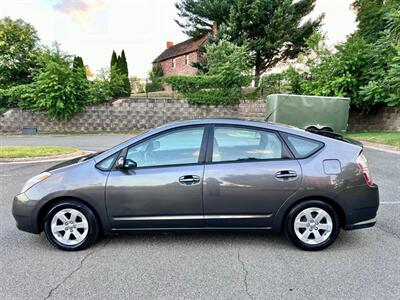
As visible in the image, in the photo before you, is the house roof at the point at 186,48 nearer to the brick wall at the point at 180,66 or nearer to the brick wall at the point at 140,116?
the brick wall at the point at 180,66

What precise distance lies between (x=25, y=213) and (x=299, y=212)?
328cm

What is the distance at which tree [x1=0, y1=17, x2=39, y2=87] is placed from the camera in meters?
24.0

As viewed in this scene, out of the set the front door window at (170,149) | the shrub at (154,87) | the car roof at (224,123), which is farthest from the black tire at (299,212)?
the shrub at (154,87)

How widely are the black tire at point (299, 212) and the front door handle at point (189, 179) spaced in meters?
1.18

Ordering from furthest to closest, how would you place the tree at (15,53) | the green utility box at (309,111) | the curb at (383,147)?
the tree at (15,53) → the green utility box at (309,111) → the curb at (383,147)

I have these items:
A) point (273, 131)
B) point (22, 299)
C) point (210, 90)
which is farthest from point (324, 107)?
point (22, 299)

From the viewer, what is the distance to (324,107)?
15414mm

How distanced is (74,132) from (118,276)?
19.7 meters

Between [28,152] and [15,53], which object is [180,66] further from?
[28,152]

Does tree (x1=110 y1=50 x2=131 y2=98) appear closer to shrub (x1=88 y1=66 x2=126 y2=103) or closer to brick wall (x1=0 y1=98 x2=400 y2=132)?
shrub (x1=88 y1=66 x2=126 y2=103)

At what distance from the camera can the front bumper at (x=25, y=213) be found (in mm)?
3557

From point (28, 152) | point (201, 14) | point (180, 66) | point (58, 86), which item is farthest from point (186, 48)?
point (28, 152)

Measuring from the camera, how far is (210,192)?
A: 3488 millimetres

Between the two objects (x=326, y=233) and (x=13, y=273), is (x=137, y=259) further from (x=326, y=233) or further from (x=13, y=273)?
(x=326, y=233)
